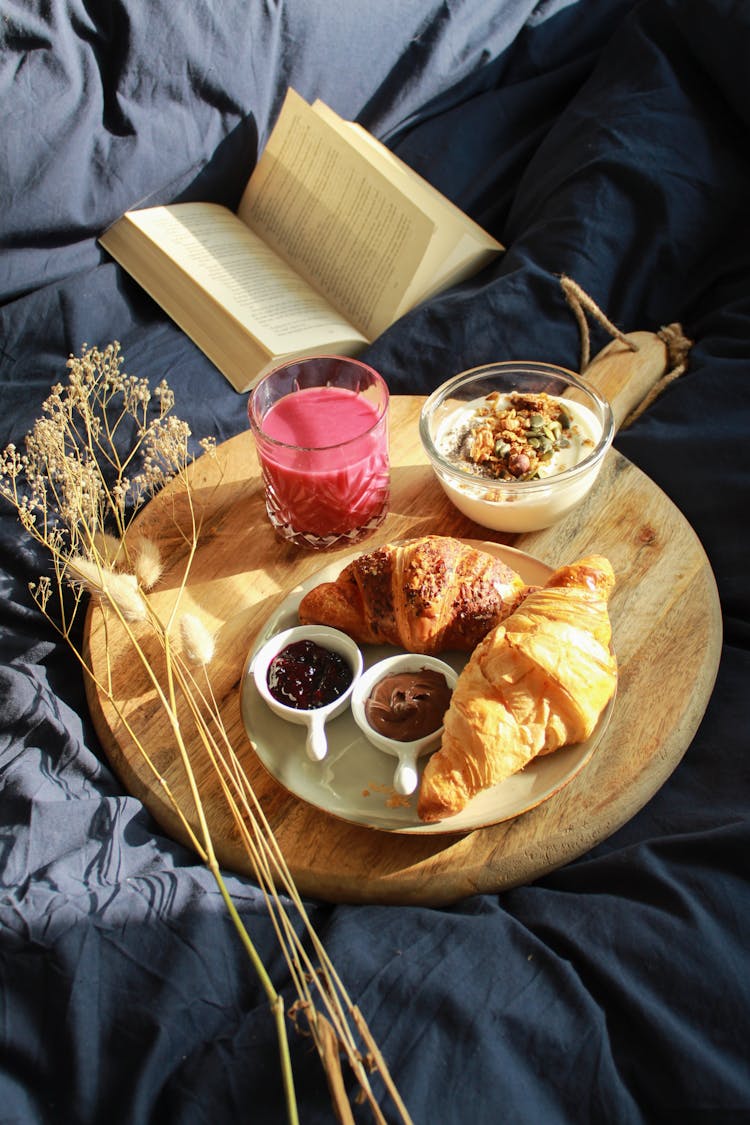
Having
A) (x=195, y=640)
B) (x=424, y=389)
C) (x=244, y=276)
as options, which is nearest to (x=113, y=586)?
(x=195, y=640)

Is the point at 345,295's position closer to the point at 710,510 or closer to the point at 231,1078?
the point at 710,510

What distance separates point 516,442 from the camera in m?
1.72

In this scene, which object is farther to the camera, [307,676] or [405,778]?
[307,676]

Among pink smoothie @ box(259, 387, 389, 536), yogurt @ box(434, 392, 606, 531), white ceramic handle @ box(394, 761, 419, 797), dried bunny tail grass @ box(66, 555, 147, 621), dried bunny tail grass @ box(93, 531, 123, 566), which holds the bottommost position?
dried bunny tail grass @ box(93, 531, 123, 566)

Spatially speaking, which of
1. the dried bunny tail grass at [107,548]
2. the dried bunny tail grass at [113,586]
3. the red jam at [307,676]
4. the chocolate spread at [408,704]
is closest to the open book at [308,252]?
the dried bunny tail grass at [107,548]

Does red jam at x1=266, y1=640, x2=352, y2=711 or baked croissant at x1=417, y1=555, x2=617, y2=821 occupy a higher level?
baked croissant at x1=417, y1=555, x2=617, y2=821

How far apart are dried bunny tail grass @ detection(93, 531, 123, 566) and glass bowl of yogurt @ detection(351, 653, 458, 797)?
0.56 metres

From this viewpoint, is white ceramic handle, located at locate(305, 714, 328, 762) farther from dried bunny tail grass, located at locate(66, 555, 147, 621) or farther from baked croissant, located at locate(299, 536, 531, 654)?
dried bunny tail grass, located at locate(66, 555, 147, 621)

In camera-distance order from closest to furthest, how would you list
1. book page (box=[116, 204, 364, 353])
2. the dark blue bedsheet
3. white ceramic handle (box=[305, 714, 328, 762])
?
the dark blue bedsheet, white ceramic handle (box=[305, 714, 328, 762]), book page (box=[116, 204, 364, 353])

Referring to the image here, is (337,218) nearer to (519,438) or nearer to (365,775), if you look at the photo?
(519,438)

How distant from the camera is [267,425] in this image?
1.74m

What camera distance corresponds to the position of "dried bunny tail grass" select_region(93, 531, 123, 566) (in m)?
1.68

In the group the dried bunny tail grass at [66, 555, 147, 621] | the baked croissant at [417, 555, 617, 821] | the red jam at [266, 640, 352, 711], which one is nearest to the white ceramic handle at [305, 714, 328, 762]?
the red jam at [266, 640, 352, 711]

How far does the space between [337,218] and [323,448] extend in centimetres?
106
